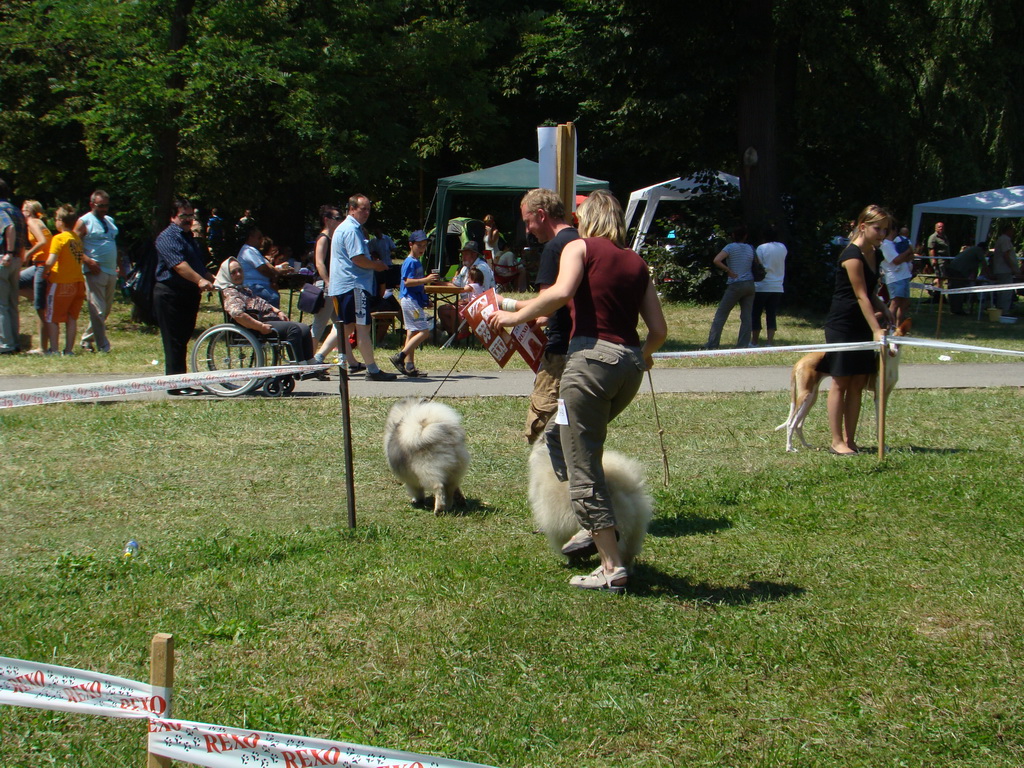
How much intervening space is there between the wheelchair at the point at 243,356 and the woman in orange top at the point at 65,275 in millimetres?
2987

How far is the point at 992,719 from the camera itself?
137 inches

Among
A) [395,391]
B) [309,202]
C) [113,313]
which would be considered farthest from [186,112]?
[309,202]

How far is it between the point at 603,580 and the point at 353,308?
21.5ft

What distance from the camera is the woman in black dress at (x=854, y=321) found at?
7.24 m

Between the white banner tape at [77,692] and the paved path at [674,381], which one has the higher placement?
the white banner tape at [77,692]

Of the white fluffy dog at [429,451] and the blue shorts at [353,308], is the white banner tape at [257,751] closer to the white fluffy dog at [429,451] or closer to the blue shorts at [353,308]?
the white fluffy dog at [429,451]

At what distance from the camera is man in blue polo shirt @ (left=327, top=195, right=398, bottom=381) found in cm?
1042

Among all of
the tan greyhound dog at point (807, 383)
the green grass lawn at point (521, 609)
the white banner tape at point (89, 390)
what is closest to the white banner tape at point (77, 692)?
the green grass lawn at point (521, 609)

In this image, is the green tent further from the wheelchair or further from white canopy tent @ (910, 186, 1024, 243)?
the wheelchair

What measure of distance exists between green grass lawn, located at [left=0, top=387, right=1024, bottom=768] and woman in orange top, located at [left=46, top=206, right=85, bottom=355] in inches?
203

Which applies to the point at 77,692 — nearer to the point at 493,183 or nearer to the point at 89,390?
the point at 89,390

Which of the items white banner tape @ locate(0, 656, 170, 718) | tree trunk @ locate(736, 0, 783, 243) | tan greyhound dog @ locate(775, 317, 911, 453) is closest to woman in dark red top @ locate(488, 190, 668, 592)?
white banner tape @ locate(0, 656, 170, 718)

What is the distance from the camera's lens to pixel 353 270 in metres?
10.5

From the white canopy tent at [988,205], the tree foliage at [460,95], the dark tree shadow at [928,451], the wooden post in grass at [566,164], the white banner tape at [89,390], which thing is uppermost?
the tree foliage at [460,95]
